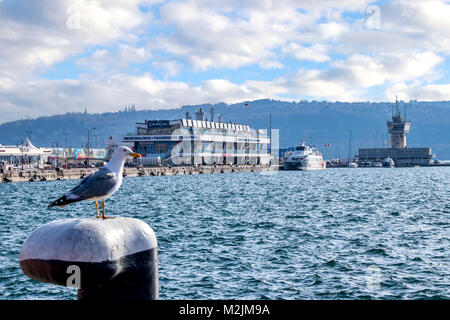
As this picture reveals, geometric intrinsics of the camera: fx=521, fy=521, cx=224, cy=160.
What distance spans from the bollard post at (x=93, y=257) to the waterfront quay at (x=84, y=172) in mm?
87726

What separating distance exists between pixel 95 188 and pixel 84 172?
99.5m

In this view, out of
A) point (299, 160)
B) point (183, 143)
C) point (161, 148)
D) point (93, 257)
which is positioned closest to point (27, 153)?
point (161, 148)

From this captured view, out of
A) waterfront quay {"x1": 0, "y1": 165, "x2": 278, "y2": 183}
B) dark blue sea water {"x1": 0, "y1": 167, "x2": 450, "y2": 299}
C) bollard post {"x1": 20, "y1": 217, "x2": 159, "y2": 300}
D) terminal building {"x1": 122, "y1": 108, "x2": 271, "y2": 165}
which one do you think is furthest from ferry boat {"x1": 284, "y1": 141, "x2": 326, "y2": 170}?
bollard post {"x1": 20, "y1": 217, "x2": 159, "y2": 300}

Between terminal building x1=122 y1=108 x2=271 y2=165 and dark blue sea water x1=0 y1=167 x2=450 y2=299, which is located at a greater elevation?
terminal building x1=122 y1=108 x2=271 y2=165

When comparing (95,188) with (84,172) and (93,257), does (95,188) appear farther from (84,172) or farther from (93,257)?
(84,172)

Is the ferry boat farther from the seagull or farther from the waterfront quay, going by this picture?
the seagull

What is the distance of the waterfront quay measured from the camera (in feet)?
293

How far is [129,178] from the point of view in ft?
359

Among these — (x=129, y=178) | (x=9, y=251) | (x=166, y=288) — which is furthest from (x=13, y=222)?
(x=129, y=178)

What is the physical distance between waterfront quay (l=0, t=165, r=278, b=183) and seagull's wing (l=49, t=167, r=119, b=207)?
85.9 metres

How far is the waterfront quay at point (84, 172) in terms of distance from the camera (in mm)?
89250

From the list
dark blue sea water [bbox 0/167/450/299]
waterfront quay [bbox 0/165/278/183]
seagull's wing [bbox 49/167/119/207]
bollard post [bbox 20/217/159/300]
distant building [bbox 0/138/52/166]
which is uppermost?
distant building [bbox 0/138/52/166]

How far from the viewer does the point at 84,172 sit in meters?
102

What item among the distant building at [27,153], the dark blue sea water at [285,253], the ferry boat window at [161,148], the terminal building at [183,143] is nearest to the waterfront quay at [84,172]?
the terminal building at [183,143]
